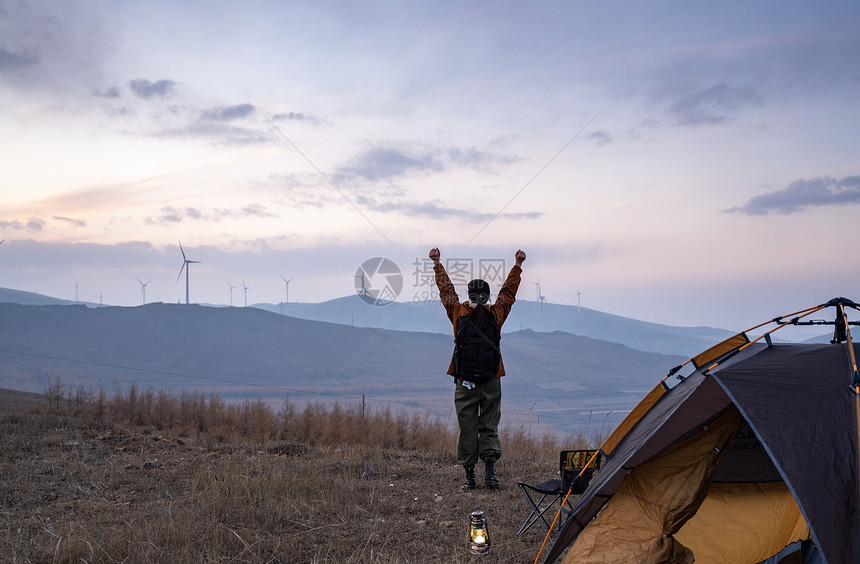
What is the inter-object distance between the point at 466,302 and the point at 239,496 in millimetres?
3158

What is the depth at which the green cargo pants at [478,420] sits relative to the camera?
703cm

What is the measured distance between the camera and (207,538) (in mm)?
5246

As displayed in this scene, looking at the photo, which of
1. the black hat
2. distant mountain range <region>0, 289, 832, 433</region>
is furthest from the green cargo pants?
distant mountain range <region>0, 289, 832, 433</region>

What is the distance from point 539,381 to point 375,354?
41.3 metres

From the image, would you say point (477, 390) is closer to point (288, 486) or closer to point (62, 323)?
point (288, 486)

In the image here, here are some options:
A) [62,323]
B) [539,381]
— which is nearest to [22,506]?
[62,323]

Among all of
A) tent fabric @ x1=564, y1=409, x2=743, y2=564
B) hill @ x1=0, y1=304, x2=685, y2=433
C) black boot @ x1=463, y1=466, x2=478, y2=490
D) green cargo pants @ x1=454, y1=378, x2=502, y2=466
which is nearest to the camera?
tent fabric @ x1=564, y1=409, x2=743, y2=564

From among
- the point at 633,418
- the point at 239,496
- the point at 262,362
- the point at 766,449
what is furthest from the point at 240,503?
the point at 262,362

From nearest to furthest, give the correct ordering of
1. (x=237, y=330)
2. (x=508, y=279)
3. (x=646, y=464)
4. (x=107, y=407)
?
(x=646, y=464)
(x=508, y=279)
(x=107, y=407)
(x=237, y=330)

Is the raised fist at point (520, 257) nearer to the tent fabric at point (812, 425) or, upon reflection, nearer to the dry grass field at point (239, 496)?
the dry grass field at point (239, 496)

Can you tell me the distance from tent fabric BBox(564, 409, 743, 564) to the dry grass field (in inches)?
26.7

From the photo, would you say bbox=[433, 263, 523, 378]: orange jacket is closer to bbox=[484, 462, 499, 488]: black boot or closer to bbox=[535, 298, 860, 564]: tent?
bbox=[484, 462, 499, 488]: black boot

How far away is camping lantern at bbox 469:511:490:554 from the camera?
5125mm

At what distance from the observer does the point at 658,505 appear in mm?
5062
